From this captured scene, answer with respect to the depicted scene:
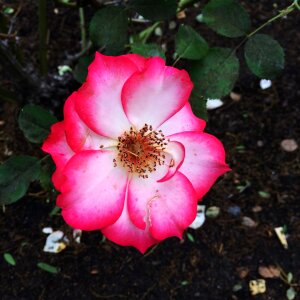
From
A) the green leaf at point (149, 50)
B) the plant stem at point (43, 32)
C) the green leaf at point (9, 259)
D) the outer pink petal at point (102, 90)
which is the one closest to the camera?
the outer pink petal at point (102, 90)

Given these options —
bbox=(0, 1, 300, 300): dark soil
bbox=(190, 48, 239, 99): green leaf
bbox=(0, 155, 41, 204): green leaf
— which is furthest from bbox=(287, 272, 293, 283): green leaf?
bbox=(0, 155, 41, 204): green leaf

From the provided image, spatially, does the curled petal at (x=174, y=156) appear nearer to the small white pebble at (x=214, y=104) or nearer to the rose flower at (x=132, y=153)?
the rose flower at (x=132, y=153)

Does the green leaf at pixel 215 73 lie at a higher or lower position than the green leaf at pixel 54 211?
higher

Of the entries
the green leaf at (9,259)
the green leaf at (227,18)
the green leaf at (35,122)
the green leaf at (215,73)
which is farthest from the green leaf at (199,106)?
the green leaf at (9,259)

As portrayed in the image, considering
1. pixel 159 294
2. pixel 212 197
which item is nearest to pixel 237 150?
pixel 212 197

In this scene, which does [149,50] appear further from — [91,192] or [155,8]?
[91,192]
